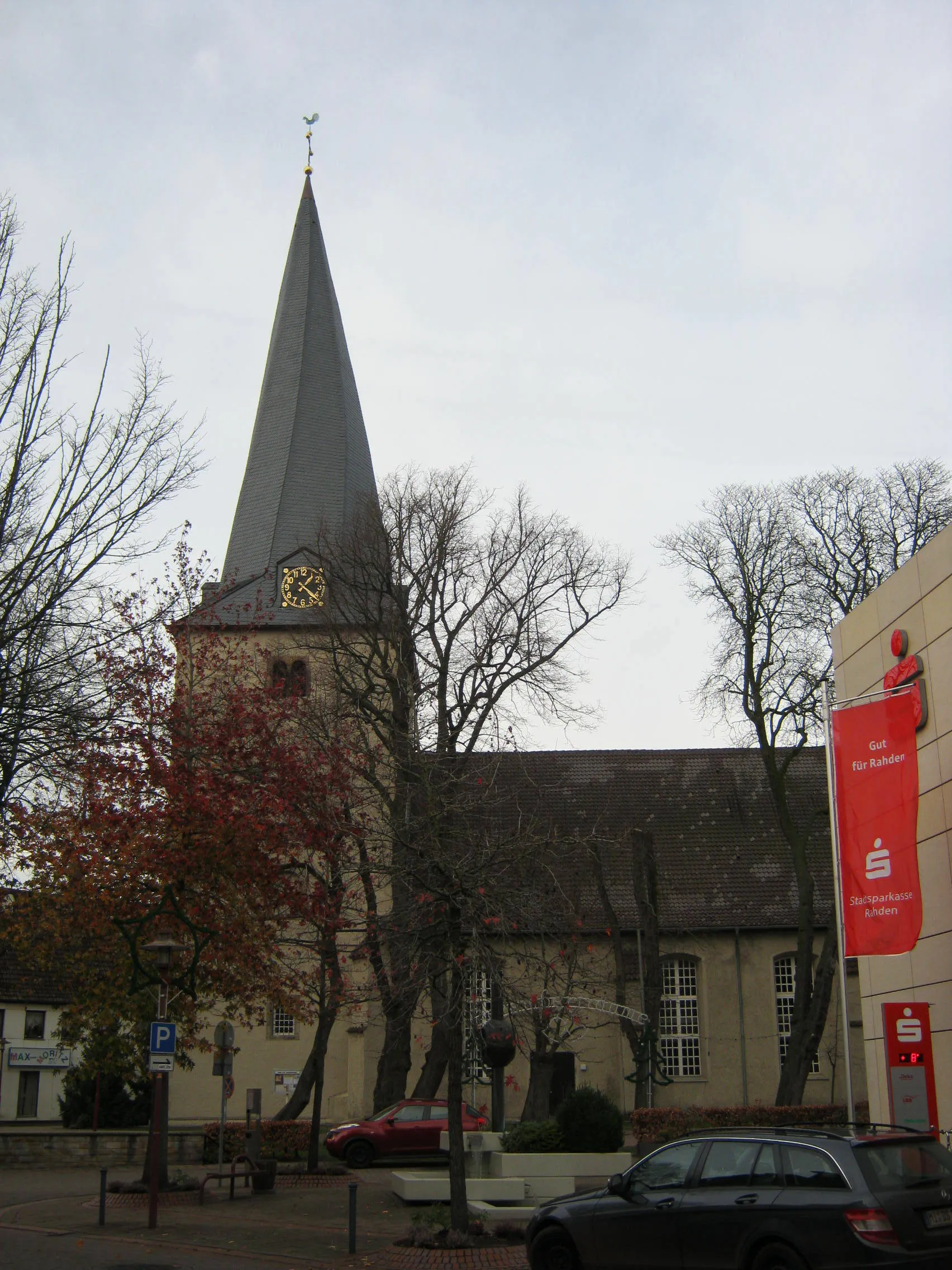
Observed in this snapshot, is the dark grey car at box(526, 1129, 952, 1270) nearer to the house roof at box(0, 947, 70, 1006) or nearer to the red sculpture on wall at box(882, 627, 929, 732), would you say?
the red sculpture on wall at box(882, 627, 929, 732)

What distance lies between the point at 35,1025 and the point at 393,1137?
24145mm

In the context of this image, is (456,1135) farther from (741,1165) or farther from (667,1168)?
(741,1165)

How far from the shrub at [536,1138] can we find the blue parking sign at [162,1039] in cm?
580

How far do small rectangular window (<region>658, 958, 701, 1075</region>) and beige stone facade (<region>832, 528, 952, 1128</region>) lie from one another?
53.2 feet

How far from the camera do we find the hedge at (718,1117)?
25578 mm

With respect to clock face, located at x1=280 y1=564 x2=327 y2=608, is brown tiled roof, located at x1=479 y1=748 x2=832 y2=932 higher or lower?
lower

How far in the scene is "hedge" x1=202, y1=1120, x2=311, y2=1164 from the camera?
82.1 feet

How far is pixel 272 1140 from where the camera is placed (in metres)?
25.2

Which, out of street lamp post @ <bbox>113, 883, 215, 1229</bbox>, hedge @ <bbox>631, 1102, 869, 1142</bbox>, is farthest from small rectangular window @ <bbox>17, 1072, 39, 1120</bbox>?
street lamp post @ <bbox>113, 883, 215, 1229</bbox>

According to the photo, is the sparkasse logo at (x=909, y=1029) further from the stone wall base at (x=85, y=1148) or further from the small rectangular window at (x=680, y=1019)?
the small rectangular window at (x=680, y=1019)

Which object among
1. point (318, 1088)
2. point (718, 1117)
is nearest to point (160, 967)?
point (318, 1088)

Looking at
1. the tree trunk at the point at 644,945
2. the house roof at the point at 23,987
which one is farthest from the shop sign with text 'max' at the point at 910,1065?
the house roof at the point at 23,987

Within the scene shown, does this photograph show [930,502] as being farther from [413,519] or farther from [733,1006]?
[733,1006]

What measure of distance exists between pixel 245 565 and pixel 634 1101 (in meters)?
19.3
